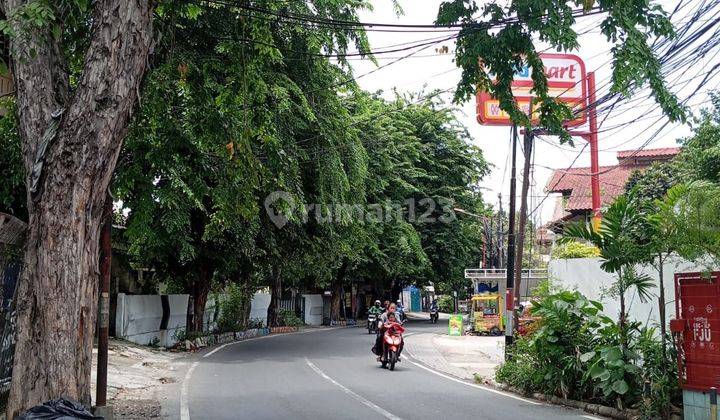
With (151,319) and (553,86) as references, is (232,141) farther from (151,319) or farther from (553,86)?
(553,86)

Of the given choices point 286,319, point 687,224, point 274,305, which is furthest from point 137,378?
point 286,319

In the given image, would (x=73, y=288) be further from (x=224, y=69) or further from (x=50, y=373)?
(x=224, y=69)

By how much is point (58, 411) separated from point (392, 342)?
1116cm

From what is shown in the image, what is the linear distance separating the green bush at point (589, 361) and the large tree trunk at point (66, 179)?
717 centimetres

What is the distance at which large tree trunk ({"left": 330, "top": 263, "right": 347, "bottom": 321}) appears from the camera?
39656 mm

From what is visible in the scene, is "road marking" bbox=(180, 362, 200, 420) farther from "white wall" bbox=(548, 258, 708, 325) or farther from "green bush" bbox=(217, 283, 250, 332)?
"green bush" bbox=(217, 283, 250, 332)

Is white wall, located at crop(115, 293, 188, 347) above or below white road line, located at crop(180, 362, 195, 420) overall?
above

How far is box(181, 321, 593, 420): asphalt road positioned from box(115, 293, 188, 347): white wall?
2.88 metres

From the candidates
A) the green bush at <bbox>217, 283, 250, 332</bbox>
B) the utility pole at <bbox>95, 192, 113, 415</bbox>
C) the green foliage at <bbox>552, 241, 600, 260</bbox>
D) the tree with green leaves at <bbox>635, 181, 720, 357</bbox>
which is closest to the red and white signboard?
the green foliage at <bbox>552, 241, 600, 260</bbox>

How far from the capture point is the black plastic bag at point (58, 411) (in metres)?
5.70

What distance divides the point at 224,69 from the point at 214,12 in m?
1.01

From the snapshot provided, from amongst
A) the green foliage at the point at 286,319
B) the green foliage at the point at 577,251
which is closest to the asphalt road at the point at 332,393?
the green foliage at the point at 577,251

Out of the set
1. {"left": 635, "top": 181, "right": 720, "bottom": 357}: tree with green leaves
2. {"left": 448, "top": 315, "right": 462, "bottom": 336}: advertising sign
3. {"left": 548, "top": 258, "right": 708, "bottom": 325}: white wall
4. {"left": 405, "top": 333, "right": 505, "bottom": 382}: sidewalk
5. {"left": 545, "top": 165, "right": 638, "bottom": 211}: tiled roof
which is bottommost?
{"left": 405, "top": 333, "right": 505, "bottom": 382}: sidewalk

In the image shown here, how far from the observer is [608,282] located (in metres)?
12.2
